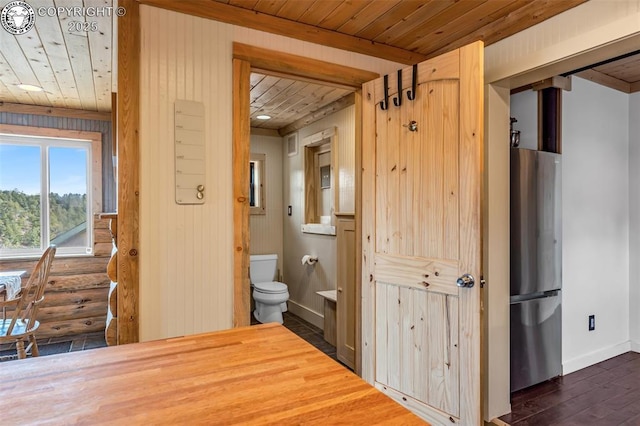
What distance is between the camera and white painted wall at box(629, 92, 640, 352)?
341 centimetres

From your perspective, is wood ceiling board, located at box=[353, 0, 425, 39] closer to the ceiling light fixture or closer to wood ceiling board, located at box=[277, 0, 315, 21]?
wood ceiling board, located at box=[277, 0, 315, 21]

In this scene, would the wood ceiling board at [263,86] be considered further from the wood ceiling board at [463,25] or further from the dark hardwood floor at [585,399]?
the dark hardwood floor at [585,399]

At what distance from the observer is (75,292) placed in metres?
3.99

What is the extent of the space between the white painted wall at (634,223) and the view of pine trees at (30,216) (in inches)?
220

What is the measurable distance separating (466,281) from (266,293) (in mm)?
2532

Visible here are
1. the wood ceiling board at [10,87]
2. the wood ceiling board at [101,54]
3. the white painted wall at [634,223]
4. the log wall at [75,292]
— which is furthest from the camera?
the log wall at [75,292]

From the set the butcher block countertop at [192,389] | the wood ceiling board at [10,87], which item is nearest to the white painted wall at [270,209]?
the wood ceiling board at [10,87]

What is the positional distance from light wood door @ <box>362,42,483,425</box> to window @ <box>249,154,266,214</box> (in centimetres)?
252

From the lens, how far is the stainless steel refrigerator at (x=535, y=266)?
8.46 ft

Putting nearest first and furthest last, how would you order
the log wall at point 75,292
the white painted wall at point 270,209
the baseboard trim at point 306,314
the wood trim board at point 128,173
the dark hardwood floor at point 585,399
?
the wood trim board at point 128,173, the dark hardwood floor at point 585,399, the log wall at point 75,292, the baseboard trim at point 306,314, the white painted wall at point 270,209

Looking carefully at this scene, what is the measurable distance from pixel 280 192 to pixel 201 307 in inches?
121

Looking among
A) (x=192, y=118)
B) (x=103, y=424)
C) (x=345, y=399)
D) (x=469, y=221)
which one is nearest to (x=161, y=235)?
(x=192, y=118)

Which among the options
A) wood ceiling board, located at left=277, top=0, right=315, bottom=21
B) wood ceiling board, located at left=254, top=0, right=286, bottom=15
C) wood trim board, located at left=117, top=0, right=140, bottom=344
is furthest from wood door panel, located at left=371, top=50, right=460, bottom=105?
wood trim board, located at left=117, top=0, right=140, bottom=344

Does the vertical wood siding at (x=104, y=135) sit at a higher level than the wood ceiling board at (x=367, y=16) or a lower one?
lower
